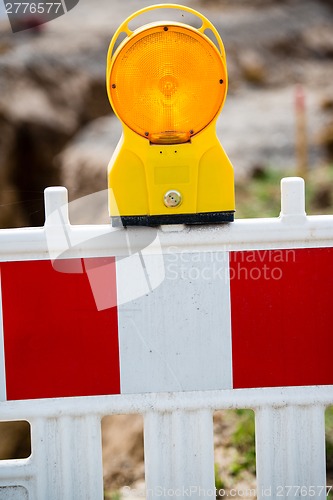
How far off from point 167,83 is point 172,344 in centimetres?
61

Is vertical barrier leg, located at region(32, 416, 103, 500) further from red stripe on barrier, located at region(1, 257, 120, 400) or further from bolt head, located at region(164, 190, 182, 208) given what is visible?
bolt head, located at region(164, 190, 182, 208)

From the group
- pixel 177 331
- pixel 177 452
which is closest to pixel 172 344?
pixel 177 331

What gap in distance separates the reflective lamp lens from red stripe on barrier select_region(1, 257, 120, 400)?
341 mm

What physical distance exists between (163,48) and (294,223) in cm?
50

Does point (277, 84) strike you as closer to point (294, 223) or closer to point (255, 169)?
point (255, 169)

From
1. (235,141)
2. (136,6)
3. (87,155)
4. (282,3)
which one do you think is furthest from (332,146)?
(282,3)

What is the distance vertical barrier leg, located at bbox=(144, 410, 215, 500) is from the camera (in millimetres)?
1800

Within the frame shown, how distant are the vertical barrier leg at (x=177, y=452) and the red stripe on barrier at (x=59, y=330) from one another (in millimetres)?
146

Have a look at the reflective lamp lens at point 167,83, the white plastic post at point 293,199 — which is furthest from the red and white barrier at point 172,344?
the reflective lamp lens at point 167,83

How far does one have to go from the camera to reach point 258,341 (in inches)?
71.8

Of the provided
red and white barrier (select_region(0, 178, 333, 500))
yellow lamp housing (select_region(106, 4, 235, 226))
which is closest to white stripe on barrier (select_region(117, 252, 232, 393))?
red and white barrier (select_region(0, 178, 333, 500))

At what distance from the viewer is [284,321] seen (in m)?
1.82

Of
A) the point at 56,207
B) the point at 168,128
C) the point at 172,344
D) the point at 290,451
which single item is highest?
the point at 168,128

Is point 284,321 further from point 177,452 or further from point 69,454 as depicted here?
A: point 69,454
